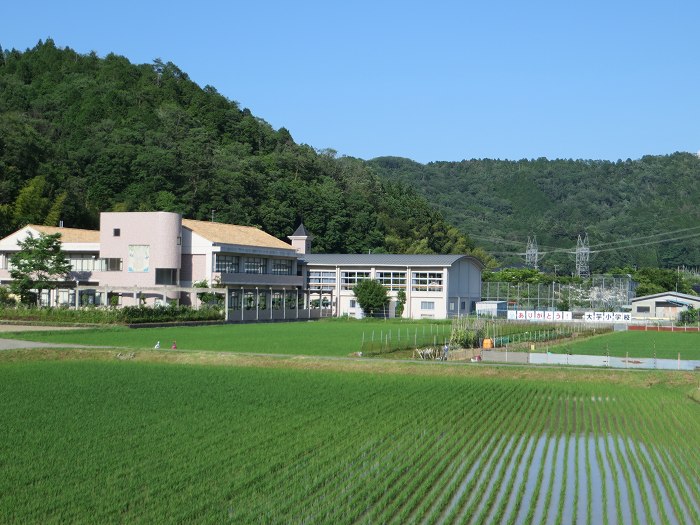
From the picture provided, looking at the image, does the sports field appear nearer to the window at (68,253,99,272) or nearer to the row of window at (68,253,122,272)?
the row of window at (68,253,122,272)

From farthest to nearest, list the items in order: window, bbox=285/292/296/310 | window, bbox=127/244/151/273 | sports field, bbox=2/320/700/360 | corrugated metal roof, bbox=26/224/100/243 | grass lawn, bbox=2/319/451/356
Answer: window, bbox=285/292/296/310
corrugated metal roof, bbox=26/224/100/243
window, bbox=127/244/151/273
sports field, bbox=2/320/700/360
grass lawn, bbox=2/319/451/356

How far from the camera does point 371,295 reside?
5559cm

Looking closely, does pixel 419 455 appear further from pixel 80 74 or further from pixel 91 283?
pixel 80 74

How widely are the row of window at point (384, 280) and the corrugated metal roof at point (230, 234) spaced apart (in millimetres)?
3732

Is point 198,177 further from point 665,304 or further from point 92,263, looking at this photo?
point 665,304

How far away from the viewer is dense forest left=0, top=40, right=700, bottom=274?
65750mm

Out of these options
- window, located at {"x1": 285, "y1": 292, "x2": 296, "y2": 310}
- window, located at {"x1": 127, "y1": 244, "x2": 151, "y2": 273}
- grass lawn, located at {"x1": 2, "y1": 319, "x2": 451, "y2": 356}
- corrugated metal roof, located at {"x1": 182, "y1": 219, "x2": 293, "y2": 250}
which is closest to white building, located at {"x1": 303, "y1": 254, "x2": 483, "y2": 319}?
window, located at {"x1": 285, "y1": 292, "x2": 296, "y2": 310}

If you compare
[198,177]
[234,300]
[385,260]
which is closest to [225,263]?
[234,300]

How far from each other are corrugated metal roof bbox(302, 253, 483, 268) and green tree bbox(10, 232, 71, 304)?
60.4ft

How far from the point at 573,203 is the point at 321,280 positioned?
103 m

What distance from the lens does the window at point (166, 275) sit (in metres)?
47.7

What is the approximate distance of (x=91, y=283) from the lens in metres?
49.4

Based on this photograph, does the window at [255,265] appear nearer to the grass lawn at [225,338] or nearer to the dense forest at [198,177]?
the grass lawn at [225,338]

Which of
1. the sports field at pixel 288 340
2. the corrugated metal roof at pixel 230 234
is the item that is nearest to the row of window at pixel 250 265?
the corrugated metal roof at pixel 230 234
